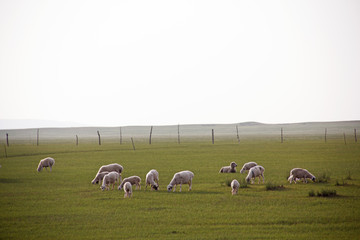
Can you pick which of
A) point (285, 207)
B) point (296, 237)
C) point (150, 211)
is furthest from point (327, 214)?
point (150, 211)

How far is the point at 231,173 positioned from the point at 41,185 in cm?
1288

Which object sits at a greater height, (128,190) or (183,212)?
(128,190)

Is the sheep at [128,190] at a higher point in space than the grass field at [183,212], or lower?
higher

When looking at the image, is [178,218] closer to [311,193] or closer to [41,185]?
[311,193]

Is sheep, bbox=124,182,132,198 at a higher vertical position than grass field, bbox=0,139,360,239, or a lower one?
higher

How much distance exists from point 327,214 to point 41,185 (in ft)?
54.9

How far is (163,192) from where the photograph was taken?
20453mm

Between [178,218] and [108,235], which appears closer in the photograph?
[108,235]

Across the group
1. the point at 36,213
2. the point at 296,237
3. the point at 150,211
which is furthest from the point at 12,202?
the point at 296,237

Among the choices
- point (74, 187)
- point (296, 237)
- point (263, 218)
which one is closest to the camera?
point (296, 237)

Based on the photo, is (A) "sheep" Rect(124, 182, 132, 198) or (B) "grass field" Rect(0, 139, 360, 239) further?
(A) "sheep" Rect(124, 182, 132, 198)

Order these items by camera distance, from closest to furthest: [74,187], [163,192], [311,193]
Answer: [311,193]
[163,192]
[74,187]

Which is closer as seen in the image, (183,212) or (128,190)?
(183,212)

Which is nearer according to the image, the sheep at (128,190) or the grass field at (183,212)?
the grass field at (183,212)
